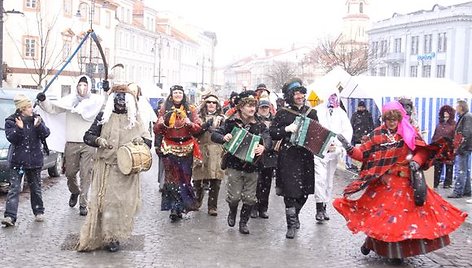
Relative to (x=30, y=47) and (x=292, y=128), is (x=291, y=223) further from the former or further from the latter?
(x=30, y=47)

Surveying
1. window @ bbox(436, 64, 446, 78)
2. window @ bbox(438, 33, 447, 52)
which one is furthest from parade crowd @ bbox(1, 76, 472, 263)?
window @ bbox(438, 33, 447, 52)

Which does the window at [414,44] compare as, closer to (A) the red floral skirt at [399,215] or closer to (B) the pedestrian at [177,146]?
(B) the pedestrian at [177,146]

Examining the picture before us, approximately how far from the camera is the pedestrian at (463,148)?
12734 mm

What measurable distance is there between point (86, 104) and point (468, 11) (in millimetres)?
57108

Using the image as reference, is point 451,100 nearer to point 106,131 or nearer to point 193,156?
point 193,156

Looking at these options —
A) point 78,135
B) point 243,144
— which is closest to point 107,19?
point 78,135

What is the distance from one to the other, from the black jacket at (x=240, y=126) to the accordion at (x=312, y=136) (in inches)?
20.4

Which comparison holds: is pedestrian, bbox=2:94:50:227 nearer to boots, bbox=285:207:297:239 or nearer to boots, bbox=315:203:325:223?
boots, bbox=285:207:297:239

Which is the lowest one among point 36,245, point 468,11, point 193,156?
point 36,245

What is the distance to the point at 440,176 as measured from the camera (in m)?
14.9

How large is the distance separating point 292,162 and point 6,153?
5365mm

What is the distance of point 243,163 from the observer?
888 centimetres

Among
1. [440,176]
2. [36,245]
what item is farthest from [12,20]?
[36,245]

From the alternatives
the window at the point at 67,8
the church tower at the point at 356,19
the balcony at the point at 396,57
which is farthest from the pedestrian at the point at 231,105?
the church tower at the point at 356,19
